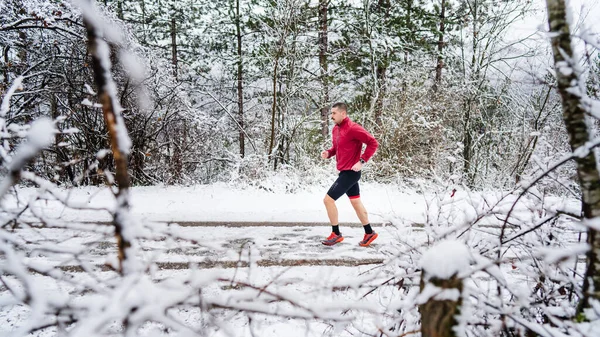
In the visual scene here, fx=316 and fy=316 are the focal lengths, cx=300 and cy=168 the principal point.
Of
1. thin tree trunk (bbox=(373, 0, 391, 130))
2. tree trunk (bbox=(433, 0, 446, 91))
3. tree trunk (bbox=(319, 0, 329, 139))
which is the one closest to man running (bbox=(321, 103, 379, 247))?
thin tree trunk (bbox=(373, 0, 391, 130))

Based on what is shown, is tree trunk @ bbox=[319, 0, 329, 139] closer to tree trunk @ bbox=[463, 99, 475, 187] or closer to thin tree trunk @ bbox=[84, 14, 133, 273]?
tree trunk @ bbox=[463, 99, 475, 187]

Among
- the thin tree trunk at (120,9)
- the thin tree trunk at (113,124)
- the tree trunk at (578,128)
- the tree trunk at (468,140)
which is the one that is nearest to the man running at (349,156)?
the tree trunk at (578,128)

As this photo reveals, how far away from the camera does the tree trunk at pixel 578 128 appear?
131 cm

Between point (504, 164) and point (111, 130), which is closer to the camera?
point (111, 130)

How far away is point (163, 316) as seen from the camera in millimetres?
902

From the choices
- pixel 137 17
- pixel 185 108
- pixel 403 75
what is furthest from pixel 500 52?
pixel 137 17

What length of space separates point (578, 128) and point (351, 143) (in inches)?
124

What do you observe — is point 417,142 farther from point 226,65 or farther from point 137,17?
point 137,17

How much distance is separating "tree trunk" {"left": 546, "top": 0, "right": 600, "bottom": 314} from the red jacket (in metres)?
3.01

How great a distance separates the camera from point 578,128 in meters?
1.35

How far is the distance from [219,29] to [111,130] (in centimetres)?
1512

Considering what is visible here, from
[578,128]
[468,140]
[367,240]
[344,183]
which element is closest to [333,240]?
[367,240]

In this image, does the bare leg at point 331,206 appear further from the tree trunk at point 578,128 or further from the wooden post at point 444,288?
the wooden post at point 444,288

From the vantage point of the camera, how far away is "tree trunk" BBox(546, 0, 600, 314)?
1.31 meters
